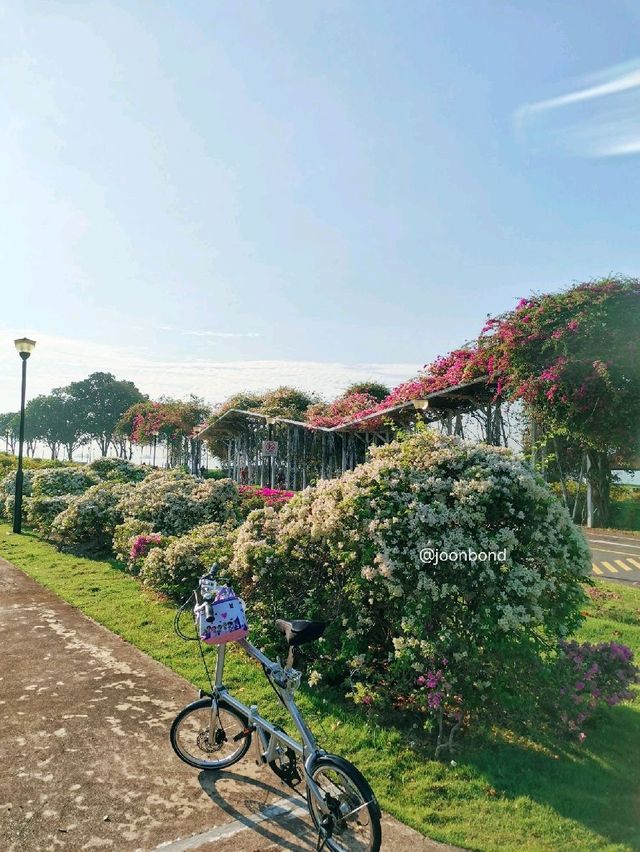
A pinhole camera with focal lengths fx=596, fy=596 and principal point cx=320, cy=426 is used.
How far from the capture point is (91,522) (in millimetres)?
14680

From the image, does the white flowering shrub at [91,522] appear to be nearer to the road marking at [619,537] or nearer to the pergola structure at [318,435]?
the pergola structure at [318,435]

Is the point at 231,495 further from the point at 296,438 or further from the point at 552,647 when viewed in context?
the point at 296,438

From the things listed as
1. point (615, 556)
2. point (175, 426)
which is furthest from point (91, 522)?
point (175, 426)

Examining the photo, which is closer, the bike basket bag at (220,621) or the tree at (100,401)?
the bike basket bag at (220,621)

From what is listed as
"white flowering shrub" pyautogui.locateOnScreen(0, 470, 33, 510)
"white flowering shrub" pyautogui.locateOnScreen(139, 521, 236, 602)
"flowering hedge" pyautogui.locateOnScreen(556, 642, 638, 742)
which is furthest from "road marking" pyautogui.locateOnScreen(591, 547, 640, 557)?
"white flowering shrub" pyautogui.locateOnScreen(0, 470, 33, 510)

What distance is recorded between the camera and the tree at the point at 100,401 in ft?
272

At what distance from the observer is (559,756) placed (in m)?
4.75

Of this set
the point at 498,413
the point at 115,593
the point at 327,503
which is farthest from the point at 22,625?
the point at 498,413

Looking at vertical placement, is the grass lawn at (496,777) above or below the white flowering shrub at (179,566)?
below

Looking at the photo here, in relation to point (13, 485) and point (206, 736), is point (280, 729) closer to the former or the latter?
point (206, 736)

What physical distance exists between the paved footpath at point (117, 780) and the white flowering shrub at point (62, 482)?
14419mm

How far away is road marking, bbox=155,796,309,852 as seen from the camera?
349 centimetres

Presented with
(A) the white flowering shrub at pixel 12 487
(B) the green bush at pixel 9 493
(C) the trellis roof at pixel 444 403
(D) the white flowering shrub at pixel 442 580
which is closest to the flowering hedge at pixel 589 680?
(D) the white flowering shrub at pixel 442 580

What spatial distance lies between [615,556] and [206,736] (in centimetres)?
1378
